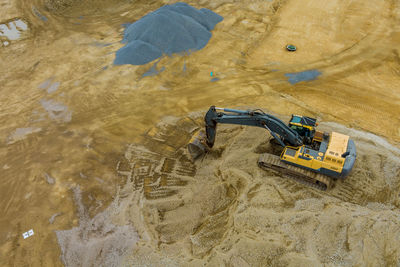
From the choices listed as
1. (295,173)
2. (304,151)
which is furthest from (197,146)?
(304,151)

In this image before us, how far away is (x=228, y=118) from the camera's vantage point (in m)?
8.98

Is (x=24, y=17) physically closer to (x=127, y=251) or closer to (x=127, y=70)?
(x=127, y=70)

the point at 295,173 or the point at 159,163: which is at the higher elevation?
the point at 295,173

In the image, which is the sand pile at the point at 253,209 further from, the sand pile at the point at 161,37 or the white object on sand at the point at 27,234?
the sand pile at the point at 161,37

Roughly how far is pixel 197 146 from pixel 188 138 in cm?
152

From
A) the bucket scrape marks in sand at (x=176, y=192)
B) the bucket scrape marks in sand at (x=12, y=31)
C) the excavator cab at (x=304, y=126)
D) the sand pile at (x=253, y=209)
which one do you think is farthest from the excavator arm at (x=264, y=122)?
the bucket scrape marks in sand at (x=12, y=31)

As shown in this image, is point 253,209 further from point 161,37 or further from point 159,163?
point 161,37

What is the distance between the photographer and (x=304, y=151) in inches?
334

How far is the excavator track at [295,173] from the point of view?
845 cm

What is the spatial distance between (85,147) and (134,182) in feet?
10.5

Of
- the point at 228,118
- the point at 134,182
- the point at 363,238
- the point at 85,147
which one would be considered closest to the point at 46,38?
the point at 85,147

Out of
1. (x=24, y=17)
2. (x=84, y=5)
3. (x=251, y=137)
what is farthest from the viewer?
(x=84, y=5)

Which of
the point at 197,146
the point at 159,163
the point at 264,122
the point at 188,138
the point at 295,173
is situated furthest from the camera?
the point at 188,138

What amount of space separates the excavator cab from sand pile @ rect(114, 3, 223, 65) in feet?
31.5
